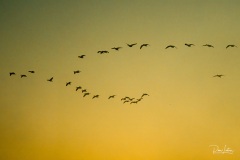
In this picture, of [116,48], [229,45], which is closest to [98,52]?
[116,48]

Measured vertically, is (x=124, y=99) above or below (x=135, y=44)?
below

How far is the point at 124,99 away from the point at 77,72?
2.06 m

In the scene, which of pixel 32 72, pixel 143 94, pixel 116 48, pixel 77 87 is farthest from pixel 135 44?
pixel 32 72

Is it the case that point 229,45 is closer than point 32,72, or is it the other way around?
point 229,45

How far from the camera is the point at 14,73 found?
13.8 m

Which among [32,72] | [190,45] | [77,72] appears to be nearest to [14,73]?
[32,72]

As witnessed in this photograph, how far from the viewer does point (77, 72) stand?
534 inches

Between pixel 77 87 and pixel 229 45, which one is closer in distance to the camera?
pixel 229 45

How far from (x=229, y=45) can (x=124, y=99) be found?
14.2 feet

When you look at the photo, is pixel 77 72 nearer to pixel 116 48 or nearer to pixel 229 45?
pixel 116 48

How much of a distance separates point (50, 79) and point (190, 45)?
5.42m

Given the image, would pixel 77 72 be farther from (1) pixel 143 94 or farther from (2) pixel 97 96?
(1) pixel 143 94

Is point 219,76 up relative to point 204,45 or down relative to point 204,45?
down

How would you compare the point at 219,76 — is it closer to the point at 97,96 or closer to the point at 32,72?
the point at 97,96
